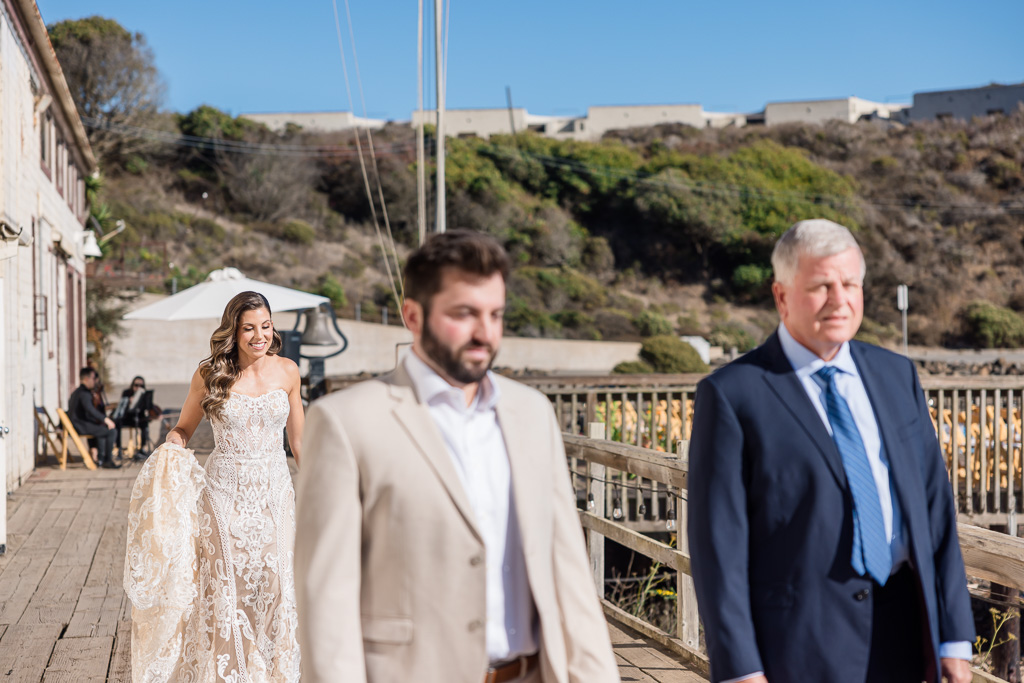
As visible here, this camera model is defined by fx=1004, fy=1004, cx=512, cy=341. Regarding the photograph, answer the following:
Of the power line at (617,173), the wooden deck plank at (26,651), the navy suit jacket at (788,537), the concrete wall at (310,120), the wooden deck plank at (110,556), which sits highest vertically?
the concrete wall at (310,120)

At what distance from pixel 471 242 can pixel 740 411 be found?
0.75m

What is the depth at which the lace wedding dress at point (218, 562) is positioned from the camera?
4.31m

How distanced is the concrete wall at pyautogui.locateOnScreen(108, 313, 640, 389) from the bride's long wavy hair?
25.9 meters

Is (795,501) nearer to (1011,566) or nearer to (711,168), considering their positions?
(1011,566)

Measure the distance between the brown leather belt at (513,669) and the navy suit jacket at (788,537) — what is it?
1.41 feet

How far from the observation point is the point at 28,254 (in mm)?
12586

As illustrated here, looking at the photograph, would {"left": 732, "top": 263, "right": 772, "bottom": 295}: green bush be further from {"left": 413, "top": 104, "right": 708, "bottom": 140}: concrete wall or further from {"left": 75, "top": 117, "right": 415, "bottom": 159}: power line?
{"left": 413, "top": 104, "right": 708, "bottom": 140}: concrete wall

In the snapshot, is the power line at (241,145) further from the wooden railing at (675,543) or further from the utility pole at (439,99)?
the wooden railing at (675,543)

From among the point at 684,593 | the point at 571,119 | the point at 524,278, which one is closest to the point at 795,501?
the point at 684,593

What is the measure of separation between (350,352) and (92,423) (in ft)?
72.0

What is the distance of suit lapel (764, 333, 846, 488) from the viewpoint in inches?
87.0

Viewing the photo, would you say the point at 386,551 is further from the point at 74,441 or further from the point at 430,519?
the point at 74,441

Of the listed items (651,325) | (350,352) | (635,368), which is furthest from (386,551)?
(651,325)

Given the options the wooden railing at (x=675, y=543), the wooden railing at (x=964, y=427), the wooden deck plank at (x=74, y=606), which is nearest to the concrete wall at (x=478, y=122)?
the wooden railing at (x=964, y=427)
